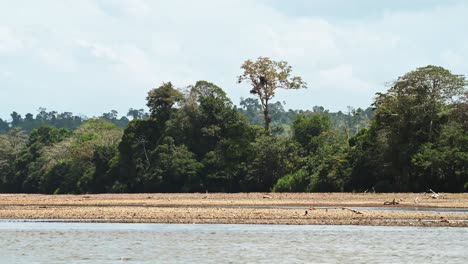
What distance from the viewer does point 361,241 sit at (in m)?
34.7

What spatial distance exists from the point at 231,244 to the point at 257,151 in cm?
5767

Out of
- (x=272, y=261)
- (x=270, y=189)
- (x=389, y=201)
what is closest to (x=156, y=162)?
(x=270, y=189)

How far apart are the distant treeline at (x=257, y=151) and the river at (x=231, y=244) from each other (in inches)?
1193

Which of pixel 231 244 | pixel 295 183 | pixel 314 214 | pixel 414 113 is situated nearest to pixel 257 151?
pixel 295 183

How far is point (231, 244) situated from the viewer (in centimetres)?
3462

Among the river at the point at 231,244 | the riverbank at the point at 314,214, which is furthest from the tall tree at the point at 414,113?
the river at the point at 231,244

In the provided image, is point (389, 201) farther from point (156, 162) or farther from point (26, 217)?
point (156, 162)

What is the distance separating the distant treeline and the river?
3031 cm

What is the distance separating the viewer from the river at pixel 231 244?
30234 millimetres

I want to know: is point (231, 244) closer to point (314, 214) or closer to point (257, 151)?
point (314, 214)

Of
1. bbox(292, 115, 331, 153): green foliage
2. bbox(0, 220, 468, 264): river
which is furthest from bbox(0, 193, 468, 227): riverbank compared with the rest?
bbox(292, 115, 331, 153): green foliage

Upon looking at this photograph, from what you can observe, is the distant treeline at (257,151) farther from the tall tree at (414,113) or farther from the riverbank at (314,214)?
the riverbank at (314,214)

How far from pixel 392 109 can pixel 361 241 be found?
131 feet

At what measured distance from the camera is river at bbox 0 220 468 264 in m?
30.2
